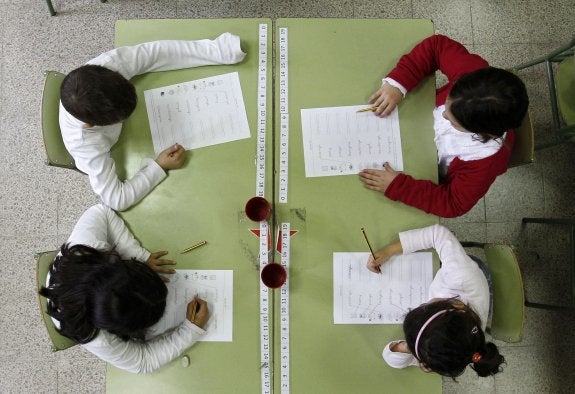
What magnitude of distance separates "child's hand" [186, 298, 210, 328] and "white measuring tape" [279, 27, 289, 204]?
40cm

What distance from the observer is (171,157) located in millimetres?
1350

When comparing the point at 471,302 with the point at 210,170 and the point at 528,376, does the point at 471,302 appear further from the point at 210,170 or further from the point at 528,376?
the point at 528,376

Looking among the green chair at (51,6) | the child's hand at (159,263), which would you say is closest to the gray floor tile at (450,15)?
the green chair at (51,6)

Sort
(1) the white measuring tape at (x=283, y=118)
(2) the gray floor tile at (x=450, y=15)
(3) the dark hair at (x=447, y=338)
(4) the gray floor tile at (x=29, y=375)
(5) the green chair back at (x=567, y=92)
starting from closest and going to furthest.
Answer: (3) the dark hair at (x=447, y=338), (1) the white measuring tape at (x=283, y=118), (5) the green chair back at (x=567, y=92), (4) the gray floor tile at (x=29, y=375), (2) the gray floor tile at (x=450, y=15)

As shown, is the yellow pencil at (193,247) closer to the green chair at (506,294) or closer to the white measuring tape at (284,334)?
the white measuring tape at (284,334)

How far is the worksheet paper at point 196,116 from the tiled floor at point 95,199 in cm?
87

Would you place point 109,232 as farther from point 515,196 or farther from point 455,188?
point 515,196

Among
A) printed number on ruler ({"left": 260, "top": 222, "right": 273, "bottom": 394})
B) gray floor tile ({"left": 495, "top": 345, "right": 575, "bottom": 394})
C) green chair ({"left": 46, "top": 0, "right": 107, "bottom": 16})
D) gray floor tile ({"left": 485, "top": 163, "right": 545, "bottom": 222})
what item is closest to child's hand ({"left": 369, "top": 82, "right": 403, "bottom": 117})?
printed number on ruler ({"left": 260, "top": 222, "right": 273, "bottom": 394})

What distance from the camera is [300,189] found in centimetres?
137

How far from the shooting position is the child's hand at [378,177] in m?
1.33

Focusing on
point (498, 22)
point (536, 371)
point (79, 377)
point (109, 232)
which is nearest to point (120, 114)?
point (109, 232)

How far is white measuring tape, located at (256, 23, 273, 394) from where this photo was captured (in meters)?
1.33

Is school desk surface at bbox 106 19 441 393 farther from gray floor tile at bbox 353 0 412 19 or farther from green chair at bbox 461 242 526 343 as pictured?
gray floor tile at bbox 353 0 412 19

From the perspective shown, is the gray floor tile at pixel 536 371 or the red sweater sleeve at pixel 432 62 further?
the gray floor tile at pixel 536 371
